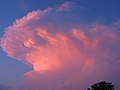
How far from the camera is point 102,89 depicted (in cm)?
15975

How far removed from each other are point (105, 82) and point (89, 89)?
687 cm

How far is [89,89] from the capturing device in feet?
538

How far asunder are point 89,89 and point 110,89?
7.92m

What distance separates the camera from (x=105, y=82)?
159625mm

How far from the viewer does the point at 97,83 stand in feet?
527

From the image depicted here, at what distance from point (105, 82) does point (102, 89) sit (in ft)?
7.69

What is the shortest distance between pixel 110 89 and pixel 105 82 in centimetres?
263

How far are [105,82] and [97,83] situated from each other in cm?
265

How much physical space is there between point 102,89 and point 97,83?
98.5 inches

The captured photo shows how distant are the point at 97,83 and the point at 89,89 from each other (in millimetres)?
4507
